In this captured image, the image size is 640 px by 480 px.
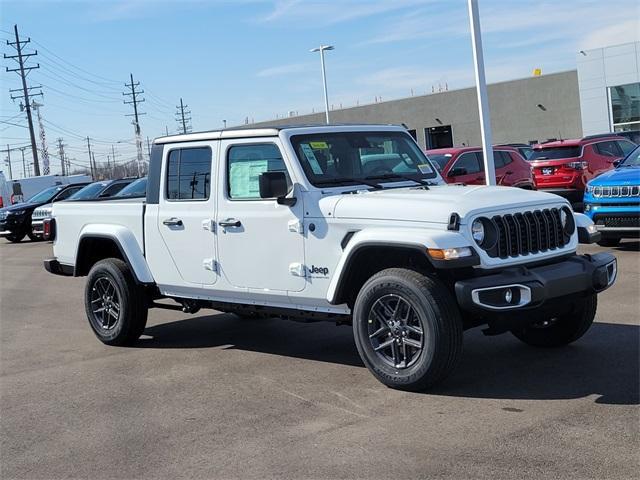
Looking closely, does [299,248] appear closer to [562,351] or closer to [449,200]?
[449,200]

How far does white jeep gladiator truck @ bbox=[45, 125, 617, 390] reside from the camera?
5.51m

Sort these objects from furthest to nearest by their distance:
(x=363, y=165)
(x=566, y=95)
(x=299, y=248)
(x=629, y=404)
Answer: (x=566, y=95) < (x=363, y=165) < (x=299, y=248) < (x=629, y=404)

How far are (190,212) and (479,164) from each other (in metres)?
11.7

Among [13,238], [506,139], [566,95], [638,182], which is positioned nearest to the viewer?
[638,182]

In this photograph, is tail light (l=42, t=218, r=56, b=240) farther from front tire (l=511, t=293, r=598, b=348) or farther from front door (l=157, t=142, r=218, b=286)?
front tire (l=511, t=293, r=598, b=348)

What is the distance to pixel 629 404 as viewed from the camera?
5.14m

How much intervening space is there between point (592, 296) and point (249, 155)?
3.03 metres

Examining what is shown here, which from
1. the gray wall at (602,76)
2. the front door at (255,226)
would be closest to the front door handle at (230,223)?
the front door at (255,226)

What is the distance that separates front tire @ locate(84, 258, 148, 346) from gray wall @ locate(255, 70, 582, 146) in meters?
37.9

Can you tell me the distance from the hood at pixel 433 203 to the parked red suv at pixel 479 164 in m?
10.8

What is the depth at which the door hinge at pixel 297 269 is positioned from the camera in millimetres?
6328

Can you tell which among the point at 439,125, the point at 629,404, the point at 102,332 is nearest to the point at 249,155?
the point at 102,332

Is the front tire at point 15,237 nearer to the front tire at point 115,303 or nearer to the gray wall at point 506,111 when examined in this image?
the front tire at point 115,303

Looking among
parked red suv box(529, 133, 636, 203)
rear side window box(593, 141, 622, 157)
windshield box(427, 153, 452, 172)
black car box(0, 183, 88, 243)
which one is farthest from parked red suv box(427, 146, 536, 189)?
black car box(0, 183, 88, 243)
